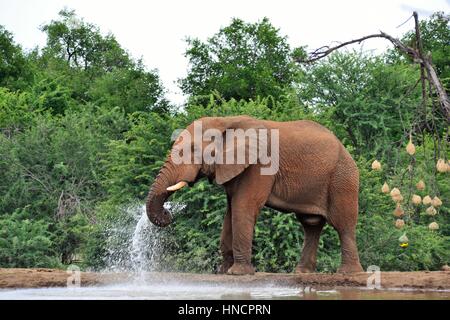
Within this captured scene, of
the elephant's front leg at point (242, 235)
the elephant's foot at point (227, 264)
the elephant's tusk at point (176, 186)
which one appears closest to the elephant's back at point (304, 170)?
the elephant's front leg at point (242, 235)

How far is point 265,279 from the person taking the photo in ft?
50.2

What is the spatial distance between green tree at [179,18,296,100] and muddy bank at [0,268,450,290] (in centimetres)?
2884

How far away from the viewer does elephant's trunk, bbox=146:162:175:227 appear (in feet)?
50.6

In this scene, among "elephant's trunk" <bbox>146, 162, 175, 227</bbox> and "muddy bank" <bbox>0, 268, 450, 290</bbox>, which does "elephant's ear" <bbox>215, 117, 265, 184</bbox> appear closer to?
"elephant's trunk" <bbox>146, 162, 175, 227</bbox>

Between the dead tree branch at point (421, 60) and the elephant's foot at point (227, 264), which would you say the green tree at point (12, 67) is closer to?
the elephant's foot at point (227, 264)

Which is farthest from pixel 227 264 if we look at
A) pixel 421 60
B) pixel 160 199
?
pixel 421 60

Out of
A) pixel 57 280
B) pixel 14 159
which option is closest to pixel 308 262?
pixel 57 280

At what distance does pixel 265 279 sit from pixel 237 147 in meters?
1.98

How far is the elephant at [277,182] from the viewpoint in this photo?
15.7 metres

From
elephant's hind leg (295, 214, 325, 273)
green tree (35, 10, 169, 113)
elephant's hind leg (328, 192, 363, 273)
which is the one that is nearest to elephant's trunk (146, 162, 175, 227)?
elephant's hind leg (295, 214, 325, 273)

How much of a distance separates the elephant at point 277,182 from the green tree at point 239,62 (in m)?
27.7

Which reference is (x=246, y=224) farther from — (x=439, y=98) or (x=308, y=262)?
(x=439, y=98)

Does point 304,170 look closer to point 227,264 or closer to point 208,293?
point 227,264

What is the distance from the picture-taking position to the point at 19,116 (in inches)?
1294
